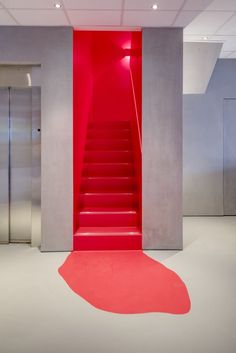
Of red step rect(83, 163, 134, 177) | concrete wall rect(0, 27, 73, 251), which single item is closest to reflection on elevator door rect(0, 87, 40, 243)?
concrete wall rect(0, 27, 73, 251)

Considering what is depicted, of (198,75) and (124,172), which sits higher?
(198,75)

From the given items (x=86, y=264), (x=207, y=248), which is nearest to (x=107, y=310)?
(x=86, y=264)

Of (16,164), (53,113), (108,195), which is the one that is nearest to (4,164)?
(16,164)

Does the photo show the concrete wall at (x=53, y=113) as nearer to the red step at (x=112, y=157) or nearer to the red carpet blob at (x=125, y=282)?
the red carpet blob at (x=125, y=282)

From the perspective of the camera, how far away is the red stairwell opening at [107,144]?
18.2 feet

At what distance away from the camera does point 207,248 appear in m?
5.40

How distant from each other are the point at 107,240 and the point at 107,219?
21.1 inches

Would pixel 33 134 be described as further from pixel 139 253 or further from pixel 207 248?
pixel 207 248

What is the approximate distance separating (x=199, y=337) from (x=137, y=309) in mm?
692

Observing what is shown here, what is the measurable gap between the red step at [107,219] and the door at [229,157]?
11.0 ft

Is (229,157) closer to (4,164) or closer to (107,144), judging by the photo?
(107,144)

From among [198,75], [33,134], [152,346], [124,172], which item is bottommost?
[152,346]

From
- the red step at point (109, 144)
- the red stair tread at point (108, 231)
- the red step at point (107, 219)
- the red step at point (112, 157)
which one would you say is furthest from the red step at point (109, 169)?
the red stair tread at point (108, 231)

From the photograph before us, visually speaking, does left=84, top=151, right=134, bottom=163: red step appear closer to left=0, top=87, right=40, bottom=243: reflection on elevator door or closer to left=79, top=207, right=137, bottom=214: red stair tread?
left=79, top=207, right=137, bottom=214: red stair tread
